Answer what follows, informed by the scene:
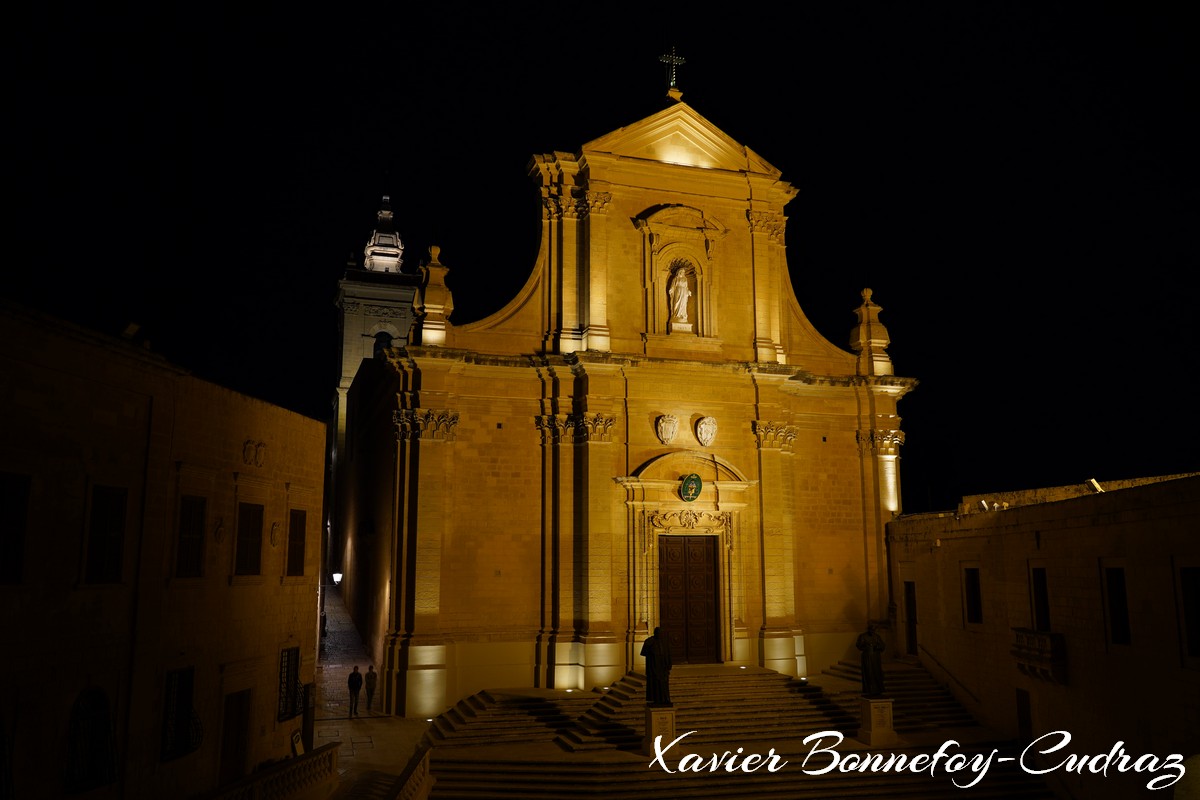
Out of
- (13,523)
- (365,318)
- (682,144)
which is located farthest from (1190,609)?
(365,318)

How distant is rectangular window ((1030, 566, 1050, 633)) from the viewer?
18781 millimetres

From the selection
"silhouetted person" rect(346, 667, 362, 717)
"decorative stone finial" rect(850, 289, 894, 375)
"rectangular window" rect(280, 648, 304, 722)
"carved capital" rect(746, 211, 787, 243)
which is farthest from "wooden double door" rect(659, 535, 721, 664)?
"rectangular window" rect(280, 648, 304, 722)

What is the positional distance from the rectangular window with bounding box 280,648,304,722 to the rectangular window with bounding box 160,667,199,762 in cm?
315

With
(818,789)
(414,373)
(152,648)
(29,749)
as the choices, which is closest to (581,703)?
(818,789)

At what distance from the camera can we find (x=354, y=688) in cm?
2177

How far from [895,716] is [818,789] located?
4501 mm

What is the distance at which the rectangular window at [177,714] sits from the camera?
13688 mm

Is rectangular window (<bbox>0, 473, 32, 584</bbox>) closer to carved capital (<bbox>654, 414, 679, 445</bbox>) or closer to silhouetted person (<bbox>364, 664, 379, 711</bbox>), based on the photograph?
A: silhouetted person (<bbox>364, 664, 379, 711</bbox>)

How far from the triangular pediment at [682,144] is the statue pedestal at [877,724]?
15.0m

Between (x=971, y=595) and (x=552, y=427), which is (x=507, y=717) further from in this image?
(x=971, y=595)

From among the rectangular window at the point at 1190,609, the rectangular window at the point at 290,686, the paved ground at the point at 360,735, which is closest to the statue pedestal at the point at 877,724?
the rectangular window at the point at 1190,609

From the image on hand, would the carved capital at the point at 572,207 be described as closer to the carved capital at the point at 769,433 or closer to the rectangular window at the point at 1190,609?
the carved capital at the point at 769,433

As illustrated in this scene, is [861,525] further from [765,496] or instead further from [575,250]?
[575,250]

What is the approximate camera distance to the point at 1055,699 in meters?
18.3
